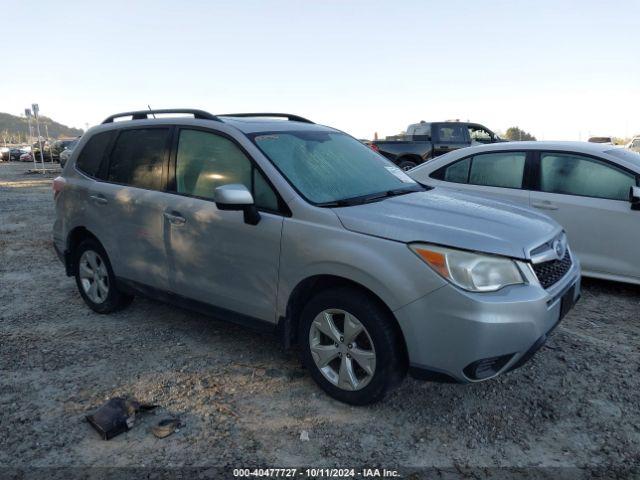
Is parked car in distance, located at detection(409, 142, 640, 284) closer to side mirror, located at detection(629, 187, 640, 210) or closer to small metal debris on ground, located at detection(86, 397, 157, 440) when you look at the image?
side mirror, located at detection(629, 187, 640, 210)

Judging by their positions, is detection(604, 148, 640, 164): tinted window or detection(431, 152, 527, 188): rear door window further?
detection(431, 152, 527, 188): rear door window

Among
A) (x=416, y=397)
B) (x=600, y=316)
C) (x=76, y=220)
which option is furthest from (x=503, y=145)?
(x=76, y=220)

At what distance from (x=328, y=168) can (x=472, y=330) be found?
5.16 feet

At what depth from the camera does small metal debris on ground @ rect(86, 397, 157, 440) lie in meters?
2.91

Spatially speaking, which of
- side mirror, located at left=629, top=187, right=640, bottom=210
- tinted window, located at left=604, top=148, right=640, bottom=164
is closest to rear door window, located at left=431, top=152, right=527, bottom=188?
tinted window, located at left=604, top=148, right=640, bottom=164

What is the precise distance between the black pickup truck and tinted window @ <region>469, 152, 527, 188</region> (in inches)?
309

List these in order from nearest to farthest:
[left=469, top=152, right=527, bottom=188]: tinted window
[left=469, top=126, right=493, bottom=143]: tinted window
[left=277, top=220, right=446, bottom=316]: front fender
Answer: [left=277, top=220, right=446, bottom=316]: front fender, [left=469, top=152, right=527, bottom=188]: tinted window, [left=469, top=126, right=493, bottom=143]: tinted window

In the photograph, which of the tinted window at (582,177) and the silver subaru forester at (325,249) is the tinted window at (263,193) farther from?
the tinted window at (582,177)

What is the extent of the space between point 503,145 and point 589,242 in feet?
4.69

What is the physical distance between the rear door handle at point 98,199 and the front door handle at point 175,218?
2.86 feet

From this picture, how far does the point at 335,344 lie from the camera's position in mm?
3168

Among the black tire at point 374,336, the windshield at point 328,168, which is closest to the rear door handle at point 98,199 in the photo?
the windshield at point 328,168

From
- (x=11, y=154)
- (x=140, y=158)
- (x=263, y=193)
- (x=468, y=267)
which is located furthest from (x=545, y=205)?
(x=11, y=154)

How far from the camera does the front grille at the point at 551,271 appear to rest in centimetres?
299
